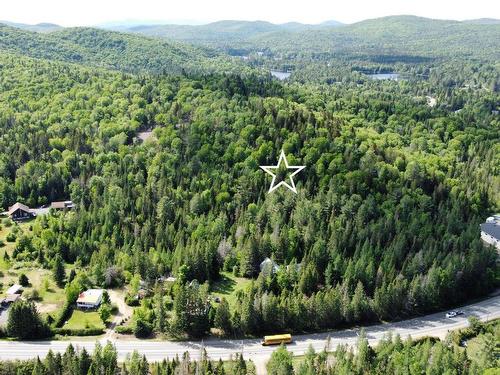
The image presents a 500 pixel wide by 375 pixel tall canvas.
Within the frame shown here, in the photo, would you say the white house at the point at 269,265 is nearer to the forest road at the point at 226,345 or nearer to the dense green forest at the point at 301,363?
the forest road at the point at 226,345

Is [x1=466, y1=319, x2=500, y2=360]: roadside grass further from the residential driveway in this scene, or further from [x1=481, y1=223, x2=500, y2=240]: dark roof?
the residential driveway

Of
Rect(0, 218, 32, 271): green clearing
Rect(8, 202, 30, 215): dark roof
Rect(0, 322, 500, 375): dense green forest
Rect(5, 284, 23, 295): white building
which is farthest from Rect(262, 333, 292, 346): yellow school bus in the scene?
Rect(8, 202, 30, 215): dark roof

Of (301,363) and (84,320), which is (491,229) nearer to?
(301,363)

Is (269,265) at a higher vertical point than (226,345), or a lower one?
higher

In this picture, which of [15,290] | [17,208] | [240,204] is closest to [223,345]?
[15,290]

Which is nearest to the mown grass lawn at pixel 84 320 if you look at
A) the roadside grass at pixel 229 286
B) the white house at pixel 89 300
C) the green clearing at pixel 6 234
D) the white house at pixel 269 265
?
the white house at pixel 89 300

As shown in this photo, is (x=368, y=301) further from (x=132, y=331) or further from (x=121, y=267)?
(x=121, y=267)

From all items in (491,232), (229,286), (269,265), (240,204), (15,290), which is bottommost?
(229,286)
